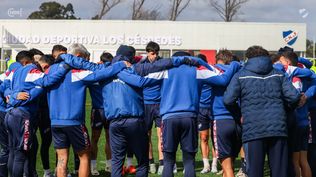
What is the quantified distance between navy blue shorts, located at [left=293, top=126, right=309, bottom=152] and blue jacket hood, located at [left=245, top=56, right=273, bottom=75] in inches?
56.4

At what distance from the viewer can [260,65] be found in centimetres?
698

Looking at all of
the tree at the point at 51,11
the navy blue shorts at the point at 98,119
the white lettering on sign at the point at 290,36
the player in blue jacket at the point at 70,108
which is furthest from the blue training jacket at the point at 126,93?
the tree at the point at 51,11

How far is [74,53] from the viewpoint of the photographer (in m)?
8.09

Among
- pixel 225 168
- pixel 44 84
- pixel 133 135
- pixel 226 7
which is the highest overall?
pixel 226 7

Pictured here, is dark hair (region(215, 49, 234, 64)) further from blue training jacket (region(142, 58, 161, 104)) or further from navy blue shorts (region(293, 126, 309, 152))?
navy blue shorts (region(293, 126, 309, 152))

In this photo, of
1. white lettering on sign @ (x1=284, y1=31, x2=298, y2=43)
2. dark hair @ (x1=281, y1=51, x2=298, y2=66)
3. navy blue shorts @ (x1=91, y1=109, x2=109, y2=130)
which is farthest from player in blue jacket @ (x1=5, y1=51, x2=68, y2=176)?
white lettering on sign @ (x1=284, y1=31, x2=298, y2=43)

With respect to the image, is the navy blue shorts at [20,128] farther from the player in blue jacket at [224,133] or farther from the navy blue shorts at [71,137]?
the player in blue jacket at [224,133]

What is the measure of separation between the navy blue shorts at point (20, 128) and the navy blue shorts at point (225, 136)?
2.72 m

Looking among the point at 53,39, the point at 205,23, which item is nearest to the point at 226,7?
the point at 205,23

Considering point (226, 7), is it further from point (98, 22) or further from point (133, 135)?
point (133, 135)

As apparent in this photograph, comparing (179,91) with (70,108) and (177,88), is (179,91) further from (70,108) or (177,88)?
(70,108)

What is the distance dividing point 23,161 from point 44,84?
47.8 inches

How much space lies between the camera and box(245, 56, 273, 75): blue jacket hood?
697 cm

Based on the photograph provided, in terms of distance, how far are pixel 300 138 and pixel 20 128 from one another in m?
4.04
